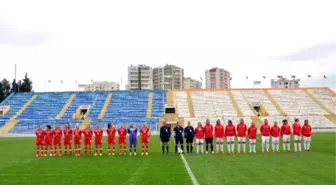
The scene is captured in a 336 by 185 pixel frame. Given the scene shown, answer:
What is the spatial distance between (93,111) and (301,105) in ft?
108

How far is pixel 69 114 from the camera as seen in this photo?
227 feet

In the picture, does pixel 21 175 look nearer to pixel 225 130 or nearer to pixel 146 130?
pixel 146 130

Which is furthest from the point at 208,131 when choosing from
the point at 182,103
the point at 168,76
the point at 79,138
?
the point at 168,76

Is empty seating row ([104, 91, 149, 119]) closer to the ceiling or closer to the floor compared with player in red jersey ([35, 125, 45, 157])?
closer to the ceiling

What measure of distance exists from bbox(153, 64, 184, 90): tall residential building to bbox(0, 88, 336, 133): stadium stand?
9752 centimetres

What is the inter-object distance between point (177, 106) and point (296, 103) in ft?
63.2

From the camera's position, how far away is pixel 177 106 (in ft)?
233

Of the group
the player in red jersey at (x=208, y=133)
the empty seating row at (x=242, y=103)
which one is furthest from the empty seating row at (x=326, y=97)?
the player in red jersey at (x=208, y=133)

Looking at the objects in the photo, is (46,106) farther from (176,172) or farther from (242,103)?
(176,172)

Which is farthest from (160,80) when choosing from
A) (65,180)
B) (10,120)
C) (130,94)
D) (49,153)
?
(65,180)

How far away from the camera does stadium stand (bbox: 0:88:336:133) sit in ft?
213

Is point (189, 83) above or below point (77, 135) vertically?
above

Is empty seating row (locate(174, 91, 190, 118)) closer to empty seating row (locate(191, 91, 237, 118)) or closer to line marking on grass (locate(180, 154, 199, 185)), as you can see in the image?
empty seating row (locate(191, 91, 237, 118))

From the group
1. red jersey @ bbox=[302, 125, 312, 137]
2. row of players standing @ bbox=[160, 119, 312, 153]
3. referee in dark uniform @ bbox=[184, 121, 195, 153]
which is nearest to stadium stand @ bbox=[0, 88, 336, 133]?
row of players standing @ bbox=[160, 119, 312, 153]
